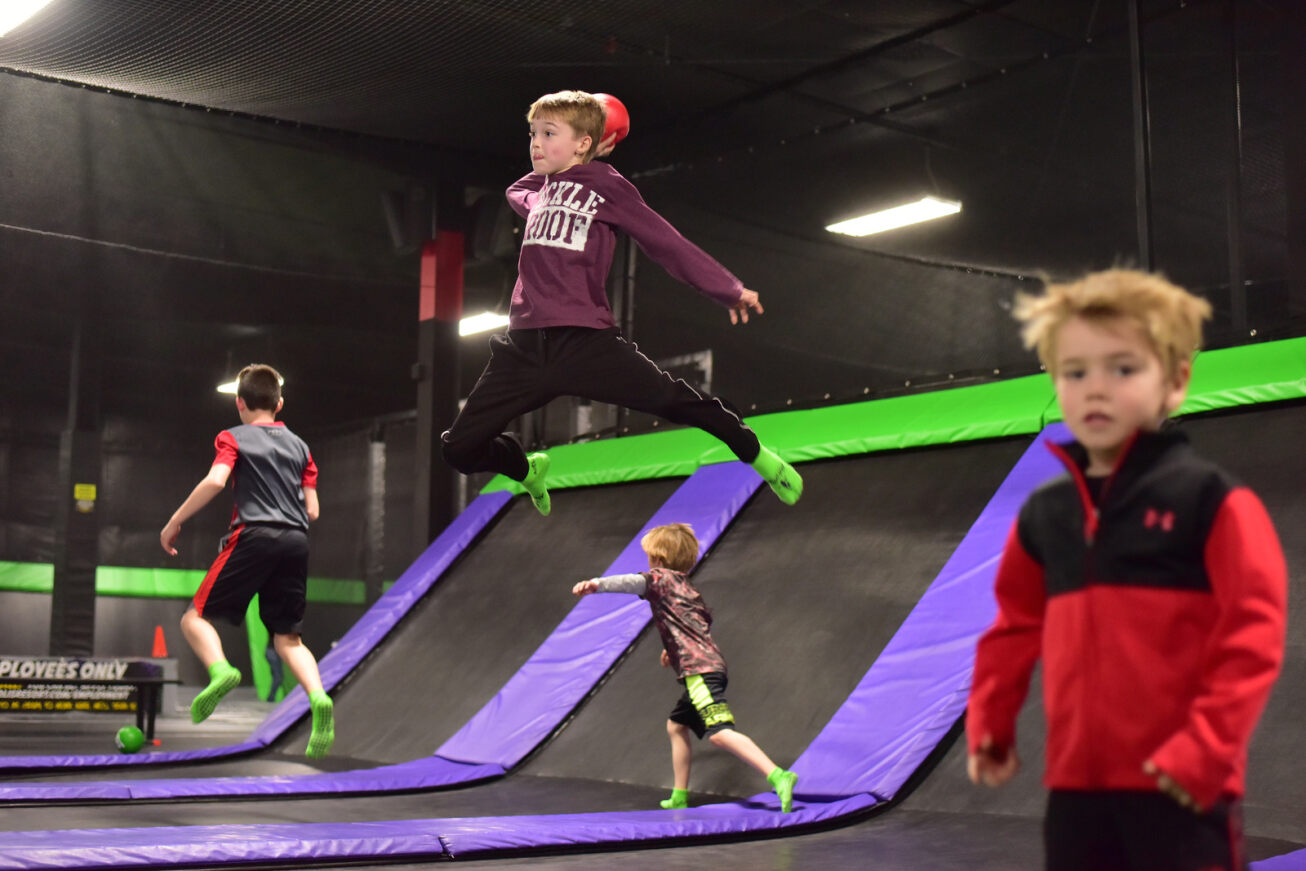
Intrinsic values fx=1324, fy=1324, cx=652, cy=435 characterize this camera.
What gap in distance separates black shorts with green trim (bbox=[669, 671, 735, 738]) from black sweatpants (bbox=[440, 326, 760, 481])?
140 centimetres

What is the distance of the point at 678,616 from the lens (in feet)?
15.0

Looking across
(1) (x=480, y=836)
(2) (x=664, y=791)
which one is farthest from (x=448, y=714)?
(1) (x=480, y=836)

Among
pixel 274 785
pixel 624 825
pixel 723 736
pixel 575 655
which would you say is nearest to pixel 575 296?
pixel 624 825

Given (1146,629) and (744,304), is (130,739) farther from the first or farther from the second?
(1146,629)

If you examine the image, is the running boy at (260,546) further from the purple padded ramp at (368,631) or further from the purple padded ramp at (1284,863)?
the purple padded ramp at (1284,863)

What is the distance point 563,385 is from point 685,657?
164cm

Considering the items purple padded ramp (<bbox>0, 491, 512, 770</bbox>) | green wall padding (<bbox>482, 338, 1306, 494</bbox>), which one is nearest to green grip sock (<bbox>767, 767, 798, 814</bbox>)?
green wall padding (<bbox>482, 338, 1306, 494</bbox>)

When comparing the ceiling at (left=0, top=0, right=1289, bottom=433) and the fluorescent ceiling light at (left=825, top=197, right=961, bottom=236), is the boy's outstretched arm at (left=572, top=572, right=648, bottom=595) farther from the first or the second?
the fluorescent ceiling light at (left=825, top=197, right=961, bottom=236)

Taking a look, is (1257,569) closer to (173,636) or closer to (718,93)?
(718,93)

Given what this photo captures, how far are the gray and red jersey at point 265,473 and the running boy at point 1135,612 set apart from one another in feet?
10.4

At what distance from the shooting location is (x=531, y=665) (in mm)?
6039

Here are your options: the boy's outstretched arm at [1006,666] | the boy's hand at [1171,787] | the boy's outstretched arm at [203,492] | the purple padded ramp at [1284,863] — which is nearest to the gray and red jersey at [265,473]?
the boy's outstretched arm at [203,492]

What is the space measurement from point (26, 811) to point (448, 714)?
A: 2095 mm

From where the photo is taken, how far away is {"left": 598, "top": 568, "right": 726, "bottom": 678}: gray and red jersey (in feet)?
14.7
